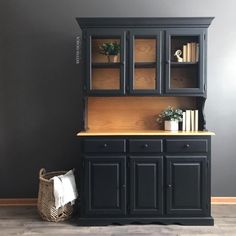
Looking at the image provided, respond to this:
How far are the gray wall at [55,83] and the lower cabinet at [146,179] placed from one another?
67 centimetres

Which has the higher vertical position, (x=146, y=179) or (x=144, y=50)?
(x=144, y=50)

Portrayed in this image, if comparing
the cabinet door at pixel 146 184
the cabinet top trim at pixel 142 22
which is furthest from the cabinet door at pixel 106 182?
the cabinet top trim at pixel 142 22

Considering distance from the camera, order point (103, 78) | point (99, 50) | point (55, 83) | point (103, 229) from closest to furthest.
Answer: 1. point (103, 229)
2. point (99, 50)
3. point (103, 78)
4. point (55, 83)

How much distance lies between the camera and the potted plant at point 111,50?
307 centimetres

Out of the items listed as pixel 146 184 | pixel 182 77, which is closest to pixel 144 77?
pixel 182 77

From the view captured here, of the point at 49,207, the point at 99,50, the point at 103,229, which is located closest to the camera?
the point at 103,229

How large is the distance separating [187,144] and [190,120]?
0.39 m

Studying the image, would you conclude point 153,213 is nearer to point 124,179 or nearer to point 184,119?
point 124,179

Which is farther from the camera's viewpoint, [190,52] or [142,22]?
[190,52]

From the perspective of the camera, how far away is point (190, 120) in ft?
10.3

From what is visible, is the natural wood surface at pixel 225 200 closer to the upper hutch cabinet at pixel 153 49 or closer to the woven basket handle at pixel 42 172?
the upper hutch cabinet at pixel 153 49

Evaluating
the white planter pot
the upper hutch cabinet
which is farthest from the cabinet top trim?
the white planter pot

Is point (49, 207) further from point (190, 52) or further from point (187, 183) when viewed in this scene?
point (190, 52)

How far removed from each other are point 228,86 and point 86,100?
169 centimetres
